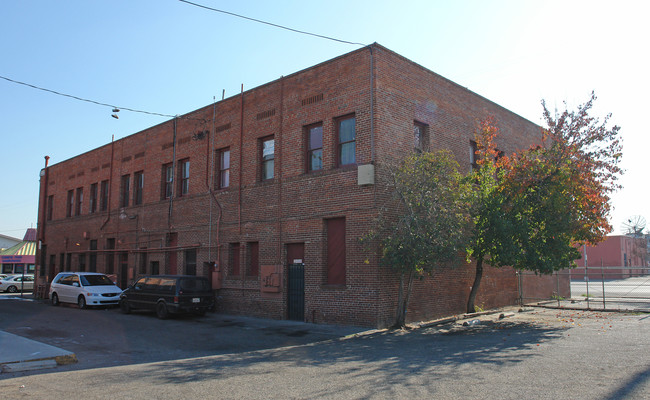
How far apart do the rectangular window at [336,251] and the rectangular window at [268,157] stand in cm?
377

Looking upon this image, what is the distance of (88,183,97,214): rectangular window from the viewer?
29734 millimetres

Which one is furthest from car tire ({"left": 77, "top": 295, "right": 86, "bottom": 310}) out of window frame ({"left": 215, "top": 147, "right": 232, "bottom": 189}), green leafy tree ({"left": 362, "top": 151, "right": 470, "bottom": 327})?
green leafy tree ({"left": 362, "top": 151, "right": 470, "bottom": 327})

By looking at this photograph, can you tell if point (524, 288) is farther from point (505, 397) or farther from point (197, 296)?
point (505, 397)

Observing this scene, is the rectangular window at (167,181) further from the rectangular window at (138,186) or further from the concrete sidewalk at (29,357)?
the concrete sidewalk at (29,357)

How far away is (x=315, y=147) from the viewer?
17672 millimetres

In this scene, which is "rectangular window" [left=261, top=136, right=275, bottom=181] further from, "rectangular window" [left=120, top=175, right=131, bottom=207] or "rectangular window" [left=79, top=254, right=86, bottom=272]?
"rectangular window" [left=79, top=254, right=86, bottom=272]

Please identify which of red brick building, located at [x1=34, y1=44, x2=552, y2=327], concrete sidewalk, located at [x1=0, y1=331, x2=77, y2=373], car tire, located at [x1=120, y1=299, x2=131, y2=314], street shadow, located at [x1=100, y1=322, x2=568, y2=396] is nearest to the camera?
street shadow, located at [x1=100, y1=322, x2=568, y2=396]

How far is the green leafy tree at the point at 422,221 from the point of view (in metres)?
14.0

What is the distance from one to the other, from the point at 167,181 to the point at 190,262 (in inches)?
182

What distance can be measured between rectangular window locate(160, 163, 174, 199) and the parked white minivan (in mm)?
4838

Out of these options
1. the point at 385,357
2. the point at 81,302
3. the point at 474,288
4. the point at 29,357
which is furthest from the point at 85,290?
the point at 385,357

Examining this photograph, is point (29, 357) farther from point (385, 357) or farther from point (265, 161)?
point (265, 161)

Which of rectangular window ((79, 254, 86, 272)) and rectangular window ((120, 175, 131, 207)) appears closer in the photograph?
rectangular window ((120, 175, 131, 207))

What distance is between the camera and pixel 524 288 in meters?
23.5
